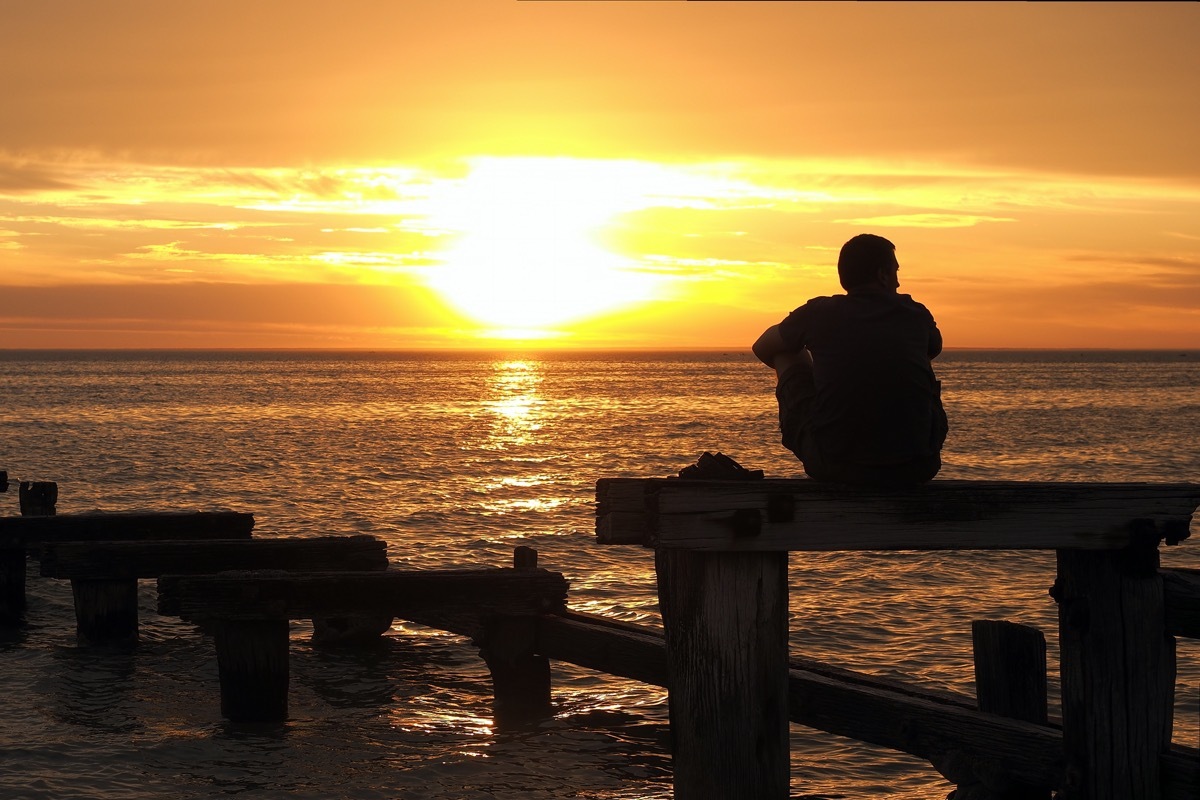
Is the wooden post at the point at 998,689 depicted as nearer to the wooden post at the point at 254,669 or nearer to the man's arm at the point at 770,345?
the man's arm at the point at 770,345

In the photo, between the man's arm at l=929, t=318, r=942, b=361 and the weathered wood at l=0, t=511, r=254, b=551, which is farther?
the weathered wood at l=0, t=511, r=254, b=551

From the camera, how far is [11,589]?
14.2m

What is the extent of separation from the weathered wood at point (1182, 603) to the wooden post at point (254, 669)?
683cm

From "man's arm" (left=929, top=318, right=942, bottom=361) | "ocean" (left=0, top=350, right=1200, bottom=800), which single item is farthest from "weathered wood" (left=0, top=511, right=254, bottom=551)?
"man's arm" (left=929, top=318, right=942, bottom=361)

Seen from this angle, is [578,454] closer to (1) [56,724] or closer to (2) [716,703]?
(1) [56,724]

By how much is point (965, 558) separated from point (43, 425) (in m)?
57.0

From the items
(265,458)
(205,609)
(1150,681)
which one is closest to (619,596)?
(205,609)

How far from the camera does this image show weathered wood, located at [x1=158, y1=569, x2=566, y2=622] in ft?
31.2

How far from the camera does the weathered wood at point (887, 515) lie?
4.96m

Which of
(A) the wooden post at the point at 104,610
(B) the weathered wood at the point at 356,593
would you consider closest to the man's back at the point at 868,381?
(B) the weathered wood at the point at 356,593

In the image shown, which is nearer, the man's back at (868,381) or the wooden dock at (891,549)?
the wooden dock at (891,549)

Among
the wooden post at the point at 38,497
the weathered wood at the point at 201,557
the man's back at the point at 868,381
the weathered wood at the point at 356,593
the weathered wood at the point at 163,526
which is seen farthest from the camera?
the wooden post at the point at 38,497

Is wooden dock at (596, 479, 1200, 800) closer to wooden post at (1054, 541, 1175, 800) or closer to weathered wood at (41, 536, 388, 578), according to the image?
wooden post at (1054, 541, 1175, 800)

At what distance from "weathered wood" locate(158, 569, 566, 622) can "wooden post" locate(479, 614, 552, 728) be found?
285 millimetres
